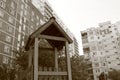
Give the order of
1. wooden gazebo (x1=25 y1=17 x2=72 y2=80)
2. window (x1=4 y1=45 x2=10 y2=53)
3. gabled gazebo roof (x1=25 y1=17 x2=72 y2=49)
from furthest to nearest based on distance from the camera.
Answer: window (x1=4 y1=45 x2=10 y2=53), gabled gazebo roof (x1=25 y1=17 x2=72 y2=49), wooden gazebo (x1=25 y1=17 x2=72 y2=80)

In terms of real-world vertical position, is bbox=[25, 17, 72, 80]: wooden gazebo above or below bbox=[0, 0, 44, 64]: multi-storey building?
below

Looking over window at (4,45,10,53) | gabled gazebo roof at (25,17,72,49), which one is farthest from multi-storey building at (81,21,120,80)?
gabled gazebo roof at (25,17,72,49)

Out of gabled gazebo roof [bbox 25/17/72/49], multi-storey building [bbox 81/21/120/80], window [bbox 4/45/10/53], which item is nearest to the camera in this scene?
gabled gazebo roof [bbox 25/17/72/49]

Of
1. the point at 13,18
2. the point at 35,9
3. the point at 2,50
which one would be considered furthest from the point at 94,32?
the point at 2,50

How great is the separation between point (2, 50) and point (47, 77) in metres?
30.8

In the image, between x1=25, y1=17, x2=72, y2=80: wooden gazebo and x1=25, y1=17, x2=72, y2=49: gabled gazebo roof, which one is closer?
x1=25, y1=17, x2=72, y2=80: wooden gazebo

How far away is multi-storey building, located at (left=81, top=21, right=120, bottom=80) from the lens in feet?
205

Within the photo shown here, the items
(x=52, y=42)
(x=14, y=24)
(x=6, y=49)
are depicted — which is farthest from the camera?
(x=14, y=24)

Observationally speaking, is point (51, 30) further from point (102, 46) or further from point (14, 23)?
point (102, 46)

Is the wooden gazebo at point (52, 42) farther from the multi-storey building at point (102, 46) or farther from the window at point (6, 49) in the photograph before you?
the multi-storey building at point (102, 46)

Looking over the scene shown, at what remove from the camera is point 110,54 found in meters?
63.7

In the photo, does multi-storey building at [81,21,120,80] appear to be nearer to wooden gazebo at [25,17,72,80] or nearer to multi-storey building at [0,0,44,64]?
multi-storey building at [0,0,44,64]

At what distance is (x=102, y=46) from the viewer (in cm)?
6625

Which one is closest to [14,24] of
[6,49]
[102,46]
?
[6,49]
